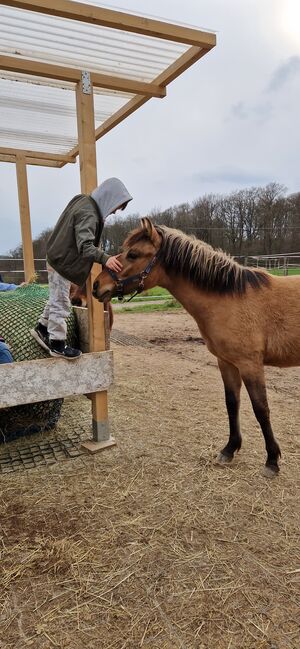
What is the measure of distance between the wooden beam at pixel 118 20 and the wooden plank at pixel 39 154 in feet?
12.1

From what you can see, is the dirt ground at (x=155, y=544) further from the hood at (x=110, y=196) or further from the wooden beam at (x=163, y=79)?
the wooden beam at (x=163, y=79)

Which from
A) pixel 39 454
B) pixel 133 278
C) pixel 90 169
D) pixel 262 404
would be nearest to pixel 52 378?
pixel 39 454

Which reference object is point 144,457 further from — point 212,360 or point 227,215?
point 227,215

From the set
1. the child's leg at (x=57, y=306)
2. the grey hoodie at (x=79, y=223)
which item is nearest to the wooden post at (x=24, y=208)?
the child's leg at (x=57, y=306)

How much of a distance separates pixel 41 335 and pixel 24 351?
20 cm

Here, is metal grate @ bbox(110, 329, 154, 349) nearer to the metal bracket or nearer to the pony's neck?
the pony's neck

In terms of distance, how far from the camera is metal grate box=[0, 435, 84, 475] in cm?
318

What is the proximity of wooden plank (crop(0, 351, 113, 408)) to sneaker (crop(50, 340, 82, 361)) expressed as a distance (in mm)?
46

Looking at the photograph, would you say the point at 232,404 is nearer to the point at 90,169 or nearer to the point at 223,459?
the point at 223,459

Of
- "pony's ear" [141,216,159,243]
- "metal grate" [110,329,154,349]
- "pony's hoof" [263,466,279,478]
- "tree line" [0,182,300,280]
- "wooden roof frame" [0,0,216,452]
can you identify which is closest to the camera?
"wooden roof frame" [0,0,216,452]

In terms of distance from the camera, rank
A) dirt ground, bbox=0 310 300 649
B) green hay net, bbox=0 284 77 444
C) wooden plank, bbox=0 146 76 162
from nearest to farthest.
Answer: dirt ground, bbox=0 310 300 649 → green hay net, bbox=0 284 77 444 → wooden plank, bbox=0 146 76 162

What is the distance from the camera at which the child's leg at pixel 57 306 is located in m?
3.10

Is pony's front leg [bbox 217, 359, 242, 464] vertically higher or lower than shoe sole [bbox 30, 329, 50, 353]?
lower

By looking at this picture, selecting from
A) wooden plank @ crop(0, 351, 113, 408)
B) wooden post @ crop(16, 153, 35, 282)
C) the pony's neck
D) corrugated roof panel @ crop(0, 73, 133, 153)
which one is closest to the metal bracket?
corrugated roof panel @ crop(0, 73, 133, 153)
